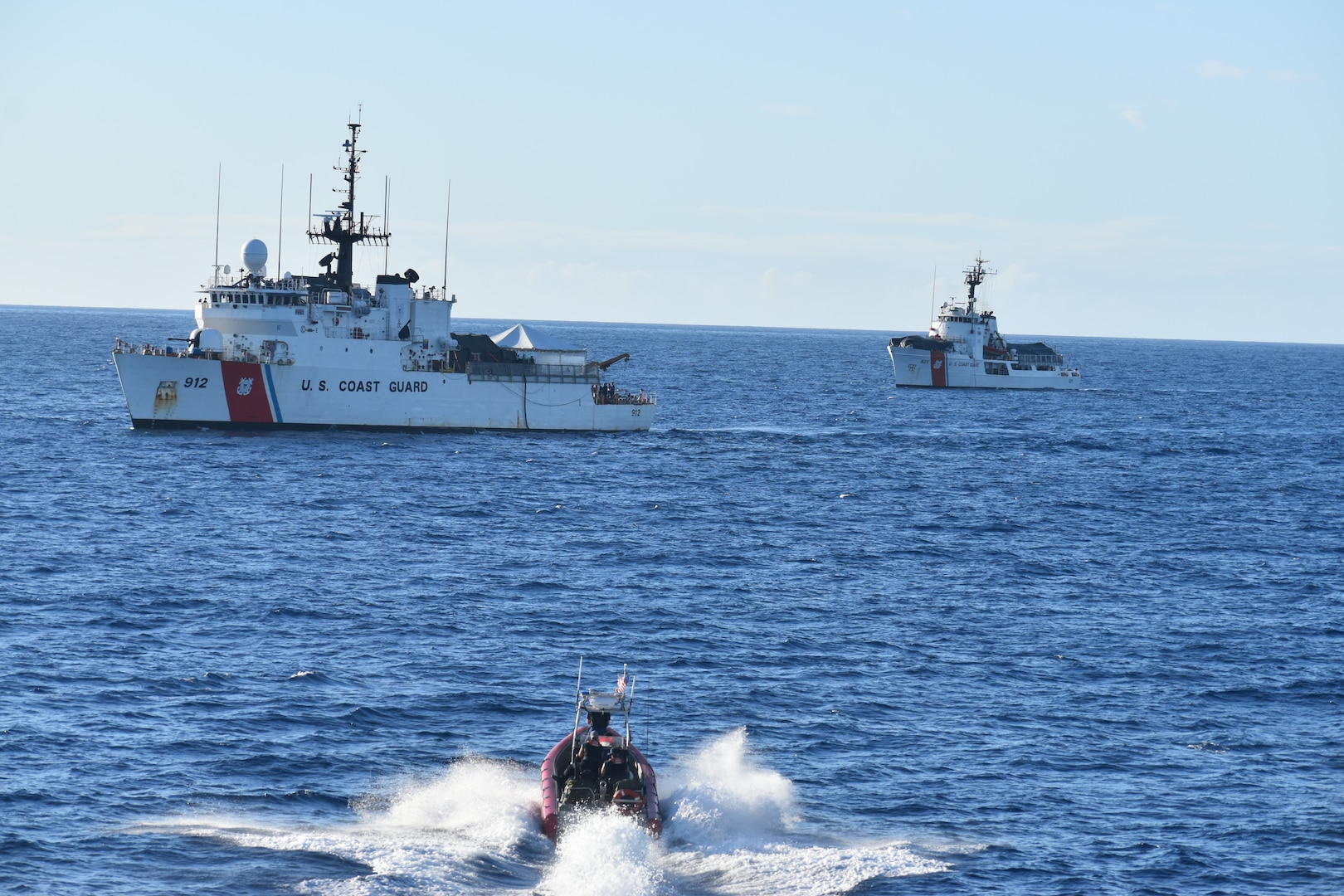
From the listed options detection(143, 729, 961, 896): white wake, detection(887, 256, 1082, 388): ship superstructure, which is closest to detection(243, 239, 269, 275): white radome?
detection(143, 729, 961, 896): white wake

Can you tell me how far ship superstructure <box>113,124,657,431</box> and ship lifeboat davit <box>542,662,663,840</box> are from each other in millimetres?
58306

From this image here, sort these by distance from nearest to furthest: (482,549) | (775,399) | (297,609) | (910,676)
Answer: (910,676) → (297,609) → (482,549) → (775,399)

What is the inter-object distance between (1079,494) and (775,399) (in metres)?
71.1

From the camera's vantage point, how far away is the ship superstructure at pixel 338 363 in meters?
82.6

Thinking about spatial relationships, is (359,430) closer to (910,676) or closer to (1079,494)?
(1079,494)

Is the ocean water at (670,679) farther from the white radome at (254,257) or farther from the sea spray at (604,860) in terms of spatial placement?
the white radome at (254,257)

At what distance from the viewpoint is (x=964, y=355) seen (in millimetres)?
156000

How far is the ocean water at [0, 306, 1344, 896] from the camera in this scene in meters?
26.8

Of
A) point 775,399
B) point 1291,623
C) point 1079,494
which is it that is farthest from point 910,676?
point 775,399

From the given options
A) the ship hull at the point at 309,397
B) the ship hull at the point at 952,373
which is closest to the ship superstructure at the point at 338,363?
the ship hull at the point at 309,397

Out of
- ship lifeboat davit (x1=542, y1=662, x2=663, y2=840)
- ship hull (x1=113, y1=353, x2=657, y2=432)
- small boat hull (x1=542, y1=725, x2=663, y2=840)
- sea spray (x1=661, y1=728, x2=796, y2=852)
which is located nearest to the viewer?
small boat hull (x1=542, y1=725, x2=663, y2=840)

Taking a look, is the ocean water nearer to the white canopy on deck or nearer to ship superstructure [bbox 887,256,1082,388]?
the white canopy on deck

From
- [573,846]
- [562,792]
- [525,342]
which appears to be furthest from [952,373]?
[573,846]

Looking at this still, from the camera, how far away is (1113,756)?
32562mm
